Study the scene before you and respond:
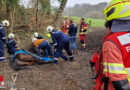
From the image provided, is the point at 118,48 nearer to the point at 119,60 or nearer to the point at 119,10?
the point at 119,60

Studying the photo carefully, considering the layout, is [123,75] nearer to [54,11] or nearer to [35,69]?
[35,69]

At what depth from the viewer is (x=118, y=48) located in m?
1.06

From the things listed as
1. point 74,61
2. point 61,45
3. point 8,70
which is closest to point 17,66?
point 8,70

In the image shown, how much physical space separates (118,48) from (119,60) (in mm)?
91

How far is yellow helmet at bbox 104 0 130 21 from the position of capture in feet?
3.62

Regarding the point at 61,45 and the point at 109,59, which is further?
the point at 61,45

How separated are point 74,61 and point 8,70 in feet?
9.20

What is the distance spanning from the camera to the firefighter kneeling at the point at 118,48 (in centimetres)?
103

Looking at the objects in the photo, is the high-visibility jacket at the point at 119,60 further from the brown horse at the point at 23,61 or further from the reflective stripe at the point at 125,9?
the brown horse at the point at 23,61

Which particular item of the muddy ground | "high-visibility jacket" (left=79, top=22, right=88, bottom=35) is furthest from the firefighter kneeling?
"high-visibility jacket" (left=79, top=22, right=88, bottom=35)

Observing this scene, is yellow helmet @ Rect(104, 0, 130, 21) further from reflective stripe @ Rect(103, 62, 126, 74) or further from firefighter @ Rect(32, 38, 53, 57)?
firefighter @ Rect(32, 38, 53, 57)

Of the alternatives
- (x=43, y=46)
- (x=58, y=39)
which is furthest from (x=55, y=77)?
(x=43, y=46)

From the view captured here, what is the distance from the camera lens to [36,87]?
3.90 meters

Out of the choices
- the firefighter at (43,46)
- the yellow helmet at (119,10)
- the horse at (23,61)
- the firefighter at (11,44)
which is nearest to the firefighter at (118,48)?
the yellow helmet at (119,10)
